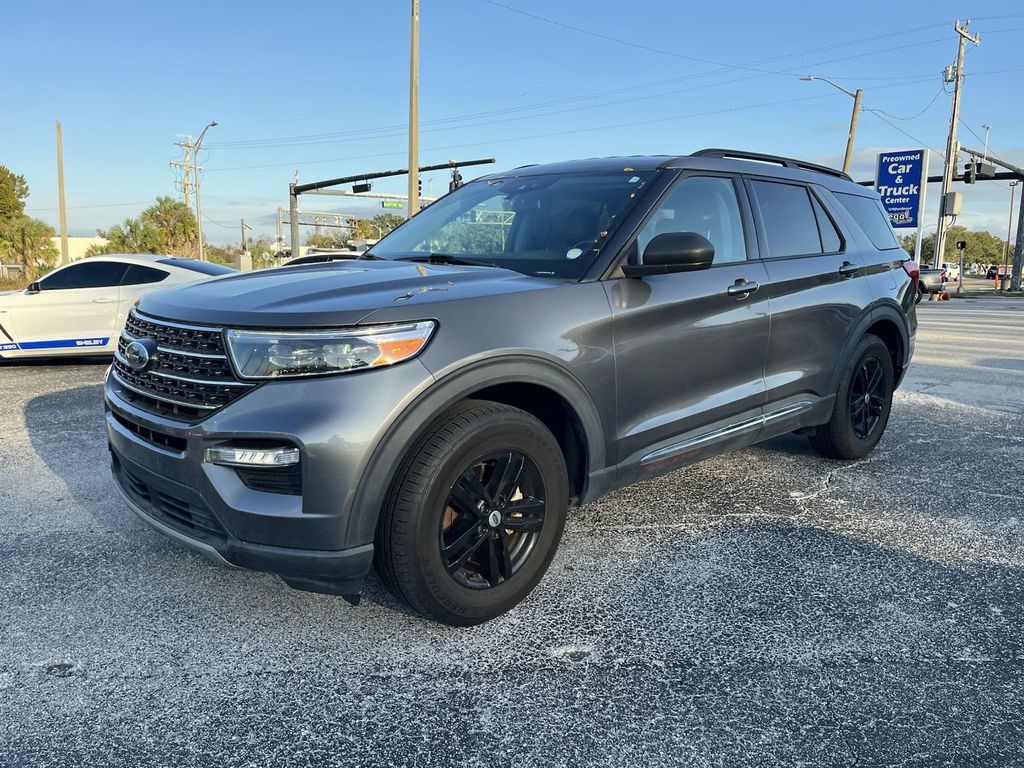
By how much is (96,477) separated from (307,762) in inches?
131

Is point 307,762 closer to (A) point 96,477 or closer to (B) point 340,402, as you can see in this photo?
(B) point 340,402

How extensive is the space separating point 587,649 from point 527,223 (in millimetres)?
2087

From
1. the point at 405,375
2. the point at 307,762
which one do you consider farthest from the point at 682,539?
the point at 307,762

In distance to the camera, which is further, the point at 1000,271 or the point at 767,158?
the point at 1000,271

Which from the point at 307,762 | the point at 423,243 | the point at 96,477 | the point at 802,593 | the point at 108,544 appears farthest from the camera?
the point at 96,477

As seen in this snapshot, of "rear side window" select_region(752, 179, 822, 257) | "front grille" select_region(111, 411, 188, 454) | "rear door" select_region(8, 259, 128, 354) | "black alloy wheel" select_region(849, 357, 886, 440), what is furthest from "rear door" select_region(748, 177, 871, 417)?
"rear door" select_region(8, 259, 128, 354)

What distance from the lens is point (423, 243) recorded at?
4203 millimetres

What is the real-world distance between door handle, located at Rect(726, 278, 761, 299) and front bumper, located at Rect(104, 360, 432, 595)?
6.15 ft

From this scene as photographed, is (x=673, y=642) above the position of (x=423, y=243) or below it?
below

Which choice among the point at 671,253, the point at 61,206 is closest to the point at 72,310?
the point at 671,253

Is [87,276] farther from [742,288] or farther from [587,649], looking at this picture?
[587,649]

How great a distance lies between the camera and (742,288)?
3.96 meters

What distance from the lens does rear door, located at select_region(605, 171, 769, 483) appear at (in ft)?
11.3

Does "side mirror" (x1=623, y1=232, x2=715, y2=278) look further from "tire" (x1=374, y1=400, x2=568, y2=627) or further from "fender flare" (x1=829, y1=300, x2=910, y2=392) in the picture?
"fender flare" (x1=829, y1=300, x2=910, y2=392)
